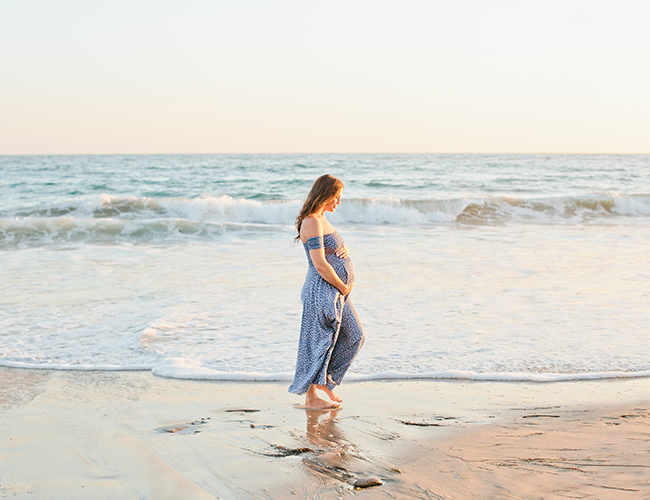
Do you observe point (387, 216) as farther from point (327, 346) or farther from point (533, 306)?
point (327, 346)

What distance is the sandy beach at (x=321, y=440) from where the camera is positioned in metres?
2.61

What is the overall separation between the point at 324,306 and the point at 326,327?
0.15 meters

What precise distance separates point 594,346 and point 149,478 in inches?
166

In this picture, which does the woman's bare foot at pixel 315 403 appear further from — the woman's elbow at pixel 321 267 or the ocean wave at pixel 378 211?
the ocean wave at pixel 378 211

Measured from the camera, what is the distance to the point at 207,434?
3.28 m

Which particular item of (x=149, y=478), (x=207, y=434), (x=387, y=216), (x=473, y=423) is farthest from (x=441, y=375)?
(x=387, y=216)

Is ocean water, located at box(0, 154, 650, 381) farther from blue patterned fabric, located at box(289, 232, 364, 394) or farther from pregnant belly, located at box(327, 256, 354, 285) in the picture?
pregnant belly, located at box(327, 256, 354, 285)

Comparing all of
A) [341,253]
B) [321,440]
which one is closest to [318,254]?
[341,253]

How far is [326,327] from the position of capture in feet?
12.0

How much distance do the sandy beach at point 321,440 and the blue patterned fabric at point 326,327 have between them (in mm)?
258

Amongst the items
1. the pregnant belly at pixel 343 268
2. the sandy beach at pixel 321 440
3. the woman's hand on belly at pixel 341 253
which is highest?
the woman's hand on belly at pixel 341 253

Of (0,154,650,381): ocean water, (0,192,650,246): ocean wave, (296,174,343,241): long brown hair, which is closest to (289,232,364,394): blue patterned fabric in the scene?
(296,174,343,241): long brown hair

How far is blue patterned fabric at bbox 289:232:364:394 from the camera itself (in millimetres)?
3635

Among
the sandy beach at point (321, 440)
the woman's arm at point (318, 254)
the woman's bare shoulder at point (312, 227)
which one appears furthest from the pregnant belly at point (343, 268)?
the sandy beach at point (321, 440)
